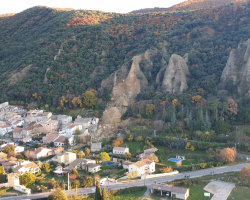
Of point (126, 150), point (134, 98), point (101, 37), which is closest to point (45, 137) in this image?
point (126, 150)

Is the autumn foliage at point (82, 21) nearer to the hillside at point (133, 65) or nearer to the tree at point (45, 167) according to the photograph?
the hillside at point (133, 65)

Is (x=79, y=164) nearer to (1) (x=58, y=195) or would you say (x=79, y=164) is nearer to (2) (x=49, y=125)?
(1) (x=58, y=195)

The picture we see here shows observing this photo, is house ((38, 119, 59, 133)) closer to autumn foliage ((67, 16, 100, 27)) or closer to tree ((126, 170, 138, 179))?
tree ((126, 170, 138, 179))

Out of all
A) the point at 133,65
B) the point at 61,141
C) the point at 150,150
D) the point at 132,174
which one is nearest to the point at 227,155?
the point at 150,150

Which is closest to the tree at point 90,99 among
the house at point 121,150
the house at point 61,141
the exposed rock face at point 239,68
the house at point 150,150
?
the house at point 61,141

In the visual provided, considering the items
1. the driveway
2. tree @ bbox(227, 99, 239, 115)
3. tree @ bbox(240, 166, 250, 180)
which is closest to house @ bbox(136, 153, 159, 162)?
the driveway

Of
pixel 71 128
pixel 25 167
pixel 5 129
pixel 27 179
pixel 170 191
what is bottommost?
pixel 170 191
